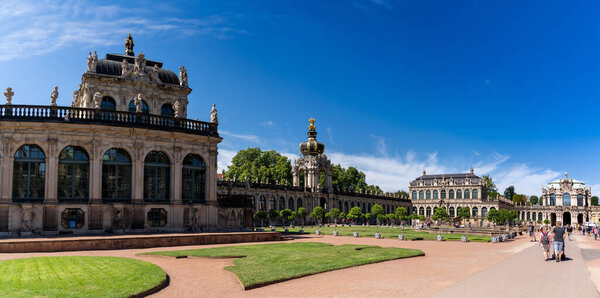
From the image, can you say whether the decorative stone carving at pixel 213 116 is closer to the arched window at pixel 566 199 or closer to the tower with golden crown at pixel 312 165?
the tower with golden crown at pixel 312 165

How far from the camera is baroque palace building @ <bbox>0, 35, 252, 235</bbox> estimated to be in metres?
32.9

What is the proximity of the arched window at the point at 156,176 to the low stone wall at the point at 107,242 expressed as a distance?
24.3ft

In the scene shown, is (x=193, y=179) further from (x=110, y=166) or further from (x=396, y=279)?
(x=396, y=279)

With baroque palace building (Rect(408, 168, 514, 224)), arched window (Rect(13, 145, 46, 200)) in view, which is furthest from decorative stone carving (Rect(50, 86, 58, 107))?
baroque palace building (Rect(408, 168, 514, 224))

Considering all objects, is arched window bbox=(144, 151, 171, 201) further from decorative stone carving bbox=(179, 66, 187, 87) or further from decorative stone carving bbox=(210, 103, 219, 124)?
decorative stone carving bbox=(179, 66, 187, 87)

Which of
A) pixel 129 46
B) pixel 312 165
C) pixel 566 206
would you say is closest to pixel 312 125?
Result: pixel 312 165

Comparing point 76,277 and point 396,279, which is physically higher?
point 76,277

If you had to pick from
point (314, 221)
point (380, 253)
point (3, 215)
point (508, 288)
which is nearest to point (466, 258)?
point (380, 253)

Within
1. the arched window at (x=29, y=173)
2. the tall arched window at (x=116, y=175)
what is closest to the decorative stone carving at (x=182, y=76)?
the tall arched window at (x=116, y=175)

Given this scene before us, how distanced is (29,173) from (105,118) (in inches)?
258

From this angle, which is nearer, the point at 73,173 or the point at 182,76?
the point at 73,173

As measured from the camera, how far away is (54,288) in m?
14.7

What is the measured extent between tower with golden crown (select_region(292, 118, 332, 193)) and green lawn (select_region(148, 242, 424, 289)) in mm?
66305

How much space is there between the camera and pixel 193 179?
130 feet
